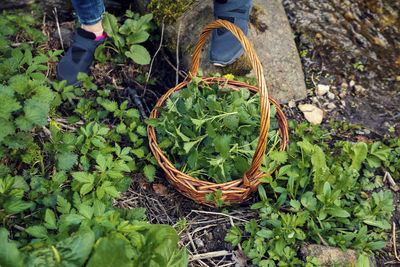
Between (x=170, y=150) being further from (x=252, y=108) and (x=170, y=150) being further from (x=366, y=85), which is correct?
(x=366, y=85)

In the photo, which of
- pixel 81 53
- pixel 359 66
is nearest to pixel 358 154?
pixel 359 66

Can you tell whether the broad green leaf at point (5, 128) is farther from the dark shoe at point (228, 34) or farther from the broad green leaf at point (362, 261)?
the broad green leaf at point (362, 261)

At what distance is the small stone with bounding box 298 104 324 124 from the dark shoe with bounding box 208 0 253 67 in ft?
2.32

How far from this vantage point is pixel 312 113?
2.43 metres

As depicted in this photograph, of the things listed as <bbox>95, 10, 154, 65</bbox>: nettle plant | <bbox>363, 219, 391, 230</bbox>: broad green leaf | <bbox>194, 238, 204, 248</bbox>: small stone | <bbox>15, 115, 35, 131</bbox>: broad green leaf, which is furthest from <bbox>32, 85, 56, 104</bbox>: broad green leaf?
<bbox>363, 219, 391, 230</bbox>: broad green leaf

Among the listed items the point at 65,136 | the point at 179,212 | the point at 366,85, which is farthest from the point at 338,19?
the point at 65,136

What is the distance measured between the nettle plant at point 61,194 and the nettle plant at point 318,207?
552 mm

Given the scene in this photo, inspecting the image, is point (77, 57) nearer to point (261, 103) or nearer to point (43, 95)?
point (43, 95)

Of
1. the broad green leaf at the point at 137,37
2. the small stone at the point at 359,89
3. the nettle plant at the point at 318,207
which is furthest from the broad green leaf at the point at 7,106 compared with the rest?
the small stone at the point at 359,89

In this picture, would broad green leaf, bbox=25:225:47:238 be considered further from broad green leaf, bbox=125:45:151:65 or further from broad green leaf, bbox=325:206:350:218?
broad green leaf, bbox=325:206:350:218

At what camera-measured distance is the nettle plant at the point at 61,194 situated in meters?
1.15

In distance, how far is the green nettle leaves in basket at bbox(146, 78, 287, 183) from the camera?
1.72 meters

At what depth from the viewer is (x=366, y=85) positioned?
103 inches

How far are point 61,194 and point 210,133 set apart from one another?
87cm
